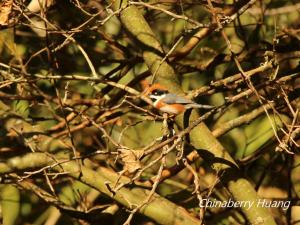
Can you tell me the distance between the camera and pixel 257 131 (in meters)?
4.55

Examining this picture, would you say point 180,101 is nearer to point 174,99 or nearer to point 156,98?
point 174,99

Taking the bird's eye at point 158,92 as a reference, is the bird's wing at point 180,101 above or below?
below

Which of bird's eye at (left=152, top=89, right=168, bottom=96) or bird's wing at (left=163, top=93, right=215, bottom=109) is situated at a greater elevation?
bird's eye at (left=152, top=89, right=168, bottom=96)

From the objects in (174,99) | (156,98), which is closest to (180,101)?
(174,99)

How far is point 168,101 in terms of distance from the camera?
11.0ft

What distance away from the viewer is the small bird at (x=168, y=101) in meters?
3.36

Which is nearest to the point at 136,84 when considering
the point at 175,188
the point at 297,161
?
the point at 175,188

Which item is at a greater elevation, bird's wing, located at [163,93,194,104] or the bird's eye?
the bird's eye

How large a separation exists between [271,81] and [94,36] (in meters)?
1.55

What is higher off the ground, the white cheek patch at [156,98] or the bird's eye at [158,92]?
the bird's eye at [158,92]

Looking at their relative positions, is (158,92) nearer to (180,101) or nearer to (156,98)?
(156,98)

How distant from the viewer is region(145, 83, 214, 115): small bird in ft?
11.0

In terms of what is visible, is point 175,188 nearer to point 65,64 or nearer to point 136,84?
point 136,84

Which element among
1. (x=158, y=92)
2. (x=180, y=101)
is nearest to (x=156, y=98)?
(x=158, y=92)
